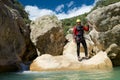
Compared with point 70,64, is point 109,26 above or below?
above

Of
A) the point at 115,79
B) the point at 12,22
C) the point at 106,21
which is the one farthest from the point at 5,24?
the point at 115,79

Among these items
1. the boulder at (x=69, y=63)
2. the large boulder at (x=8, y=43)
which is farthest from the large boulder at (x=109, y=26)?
the large boulder at (x=8, y=43)

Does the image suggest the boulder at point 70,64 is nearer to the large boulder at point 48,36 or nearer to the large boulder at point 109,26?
the large boulder at point 109,26

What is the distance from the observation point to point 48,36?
79.7 ft

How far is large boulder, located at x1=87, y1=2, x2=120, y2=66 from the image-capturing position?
1880 cm

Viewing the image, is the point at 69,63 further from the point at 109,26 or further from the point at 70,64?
the point at 109,26

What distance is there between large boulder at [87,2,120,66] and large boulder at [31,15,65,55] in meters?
5.82

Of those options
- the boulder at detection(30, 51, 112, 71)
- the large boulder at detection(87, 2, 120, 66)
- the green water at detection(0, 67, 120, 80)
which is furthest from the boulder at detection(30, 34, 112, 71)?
the green water at detection(0, 67, 120, 80)

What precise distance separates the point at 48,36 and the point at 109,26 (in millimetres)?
6722

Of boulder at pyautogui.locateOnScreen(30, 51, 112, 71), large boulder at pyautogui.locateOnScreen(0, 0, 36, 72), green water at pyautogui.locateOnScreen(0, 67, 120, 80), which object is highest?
large boulder at pyautogui.locateOnScreen(0, 0, 36, 72)

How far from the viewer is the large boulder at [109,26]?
1880 centimetres

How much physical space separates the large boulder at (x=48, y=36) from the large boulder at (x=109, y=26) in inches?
229

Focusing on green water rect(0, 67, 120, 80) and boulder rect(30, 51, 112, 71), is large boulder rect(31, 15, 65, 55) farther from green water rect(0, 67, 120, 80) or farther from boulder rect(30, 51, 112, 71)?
green water rect(0, 67, 120, 80)

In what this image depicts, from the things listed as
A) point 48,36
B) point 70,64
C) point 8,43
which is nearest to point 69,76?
point 70,64
